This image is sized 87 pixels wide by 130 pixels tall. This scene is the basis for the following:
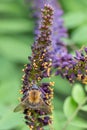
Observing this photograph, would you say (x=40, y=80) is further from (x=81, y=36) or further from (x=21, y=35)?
(x=21, y=35)

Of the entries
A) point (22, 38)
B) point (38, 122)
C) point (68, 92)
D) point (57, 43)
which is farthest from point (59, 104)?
point (38, 122)

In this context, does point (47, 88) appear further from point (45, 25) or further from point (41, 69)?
→ point (45, 25)

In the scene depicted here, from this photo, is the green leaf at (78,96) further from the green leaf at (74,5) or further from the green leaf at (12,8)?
the green leaf at (12,8)

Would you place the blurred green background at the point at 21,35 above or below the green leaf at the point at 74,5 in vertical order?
below

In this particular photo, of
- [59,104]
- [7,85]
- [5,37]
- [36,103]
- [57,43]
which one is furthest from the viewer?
[5,37]

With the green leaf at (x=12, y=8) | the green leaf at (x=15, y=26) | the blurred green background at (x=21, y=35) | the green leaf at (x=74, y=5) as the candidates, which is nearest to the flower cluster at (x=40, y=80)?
the blurred green background at (x=21, y=35)

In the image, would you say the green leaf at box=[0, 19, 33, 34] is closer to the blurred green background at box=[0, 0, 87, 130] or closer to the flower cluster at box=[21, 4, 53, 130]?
the blurred green background at box=[0, 0, 87, 130]

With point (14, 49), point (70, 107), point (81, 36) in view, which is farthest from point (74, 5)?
point (70, 107)
